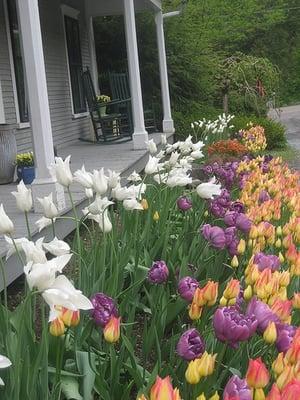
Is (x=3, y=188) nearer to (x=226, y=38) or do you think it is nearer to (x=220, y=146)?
(x=220, y=146)

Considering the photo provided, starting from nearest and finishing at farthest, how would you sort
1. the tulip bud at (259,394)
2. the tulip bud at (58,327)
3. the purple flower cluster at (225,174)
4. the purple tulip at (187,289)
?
the tulip bud at (259,394) < the tulip bud at (58,327) < the purple tulip at (187,289) < the purple flower cluster at (225,174)

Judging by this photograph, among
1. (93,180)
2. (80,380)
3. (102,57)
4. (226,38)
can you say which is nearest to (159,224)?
(93,180)

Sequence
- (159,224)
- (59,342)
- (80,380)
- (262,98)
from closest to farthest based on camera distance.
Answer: (59,342)
(80,380)
(159,224)
(262,98)

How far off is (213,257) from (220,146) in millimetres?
6506

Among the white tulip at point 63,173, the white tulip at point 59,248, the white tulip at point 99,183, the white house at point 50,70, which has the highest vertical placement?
the white house at point 50,70

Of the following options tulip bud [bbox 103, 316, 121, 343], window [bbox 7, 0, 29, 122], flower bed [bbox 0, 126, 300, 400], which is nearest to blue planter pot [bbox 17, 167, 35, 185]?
window [bbox 7, 0, 29, 122]

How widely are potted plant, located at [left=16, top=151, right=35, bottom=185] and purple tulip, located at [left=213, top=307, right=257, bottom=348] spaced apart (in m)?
5.72

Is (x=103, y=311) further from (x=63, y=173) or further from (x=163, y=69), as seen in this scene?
(x=163, y=69)

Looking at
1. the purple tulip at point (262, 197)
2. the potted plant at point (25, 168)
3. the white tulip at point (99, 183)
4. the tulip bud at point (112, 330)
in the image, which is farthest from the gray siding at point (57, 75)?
the tulip bud at point (112, 330)

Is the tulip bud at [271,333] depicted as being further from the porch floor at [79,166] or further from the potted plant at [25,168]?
the potted plant at [25,168]

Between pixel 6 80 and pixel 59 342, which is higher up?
pixel 6 80

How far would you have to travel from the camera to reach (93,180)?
260 centimetres

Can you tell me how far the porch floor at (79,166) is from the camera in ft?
14.6

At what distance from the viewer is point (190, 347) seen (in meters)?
1.74
